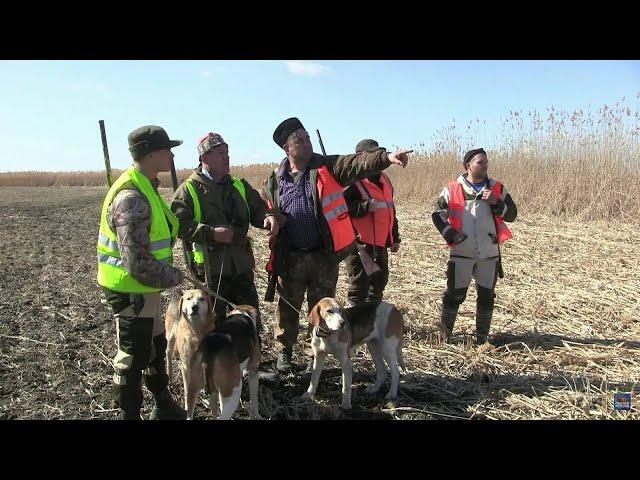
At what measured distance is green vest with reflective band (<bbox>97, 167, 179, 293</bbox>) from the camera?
345 cm

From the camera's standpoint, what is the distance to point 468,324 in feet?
21.2

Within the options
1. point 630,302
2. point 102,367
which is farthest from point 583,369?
point 102,367

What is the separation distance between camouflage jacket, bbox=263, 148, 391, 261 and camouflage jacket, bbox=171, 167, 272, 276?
11.4 inches

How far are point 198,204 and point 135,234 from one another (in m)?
1.36

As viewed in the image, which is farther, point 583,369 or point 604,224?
point 604,224

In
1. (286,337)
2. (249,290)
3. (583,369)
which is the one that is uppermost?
(249,290)

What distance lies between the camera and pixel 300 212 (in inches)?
196

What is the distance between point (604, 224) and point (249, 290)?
12.1 metres

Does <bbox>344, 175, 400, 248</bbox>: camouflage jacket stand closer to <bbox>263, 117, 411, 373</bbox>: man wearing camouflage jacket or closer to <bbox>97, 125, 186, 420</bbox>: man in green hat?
<bbox>263, 117, 411, 373</bbox>: man wearing camouflage jacket

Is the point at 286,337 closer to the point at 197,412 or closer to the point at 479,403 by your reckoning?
the point at 197,412

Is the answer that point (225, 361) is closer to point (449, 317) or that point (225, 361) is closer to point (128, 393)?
point (128, 393)

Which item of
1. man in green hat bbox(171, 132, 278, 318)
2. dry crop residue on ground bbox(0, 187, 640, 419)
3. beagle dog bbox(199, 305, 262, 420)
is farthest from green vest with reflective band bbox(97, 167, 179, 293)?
dry crop residue on ground bbox(0, 187, 640, 419)

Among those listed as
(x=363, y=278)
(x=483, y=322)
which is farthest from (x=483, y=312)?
(x=363, y=278)
